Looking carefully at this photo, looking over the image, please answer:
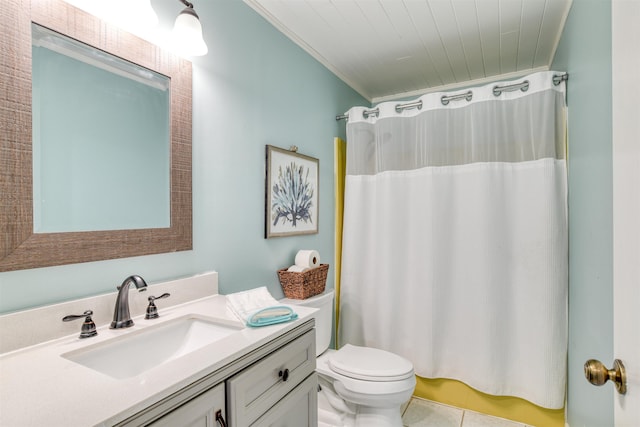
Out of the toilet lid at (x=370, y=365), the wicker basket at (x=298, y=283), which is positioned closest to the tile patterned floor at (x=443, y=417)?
the toilet lid at (x=370, y=365)

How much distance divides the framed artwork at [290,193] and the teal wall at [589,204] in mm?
1390

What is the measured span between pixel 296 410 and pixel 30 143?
112 cm

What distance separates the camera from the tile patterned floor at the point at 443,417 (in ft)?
6.28

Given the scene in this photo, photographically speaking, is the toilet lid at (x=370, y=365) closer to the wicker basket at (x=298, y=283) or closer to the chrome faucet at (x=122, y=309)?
the wicker basket at (x=298, y=283)

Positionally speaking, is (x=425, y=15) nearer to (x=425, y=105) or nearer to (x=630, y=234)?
(x=425, y=105)

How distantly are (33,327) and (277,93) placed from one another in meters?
1.48

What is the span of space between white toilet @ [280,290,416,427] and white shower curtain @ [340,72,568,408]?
507mm

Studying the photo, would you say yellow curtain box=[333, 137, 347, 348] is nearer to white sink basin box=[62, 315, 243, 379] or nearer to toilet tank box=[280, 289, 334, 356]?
toilet tank box=[280, 289, 334, 356]

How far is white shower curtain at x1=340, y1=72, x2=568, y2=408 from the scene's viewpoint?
180 centimetres

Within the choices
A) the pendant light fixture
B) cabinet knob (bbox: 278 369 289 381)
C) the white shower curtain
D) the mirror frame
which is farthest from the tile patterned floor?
the pendant light fixture

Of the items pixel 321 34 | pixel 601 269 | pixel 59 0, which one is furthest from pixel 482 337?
pixel 59 0

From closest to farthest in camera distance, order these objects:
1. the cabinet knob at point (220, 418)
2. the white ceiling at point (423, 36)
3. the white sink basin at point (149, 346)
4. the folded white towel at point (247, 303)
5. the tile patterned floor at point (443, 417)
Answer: the cabinet knob at point (220, 418) < the white sink basin at point (149, 346) < the folded white towel at point (247, 303) < the white ceiling at point (423, 36) < the tile patterned floor at point (443, 417)

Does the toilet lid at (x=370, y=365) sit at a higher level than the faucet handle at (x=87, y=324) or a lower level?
lower

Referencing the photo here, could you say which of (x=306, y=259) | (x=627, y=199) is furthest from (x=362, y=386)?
(x=627, y=199)
